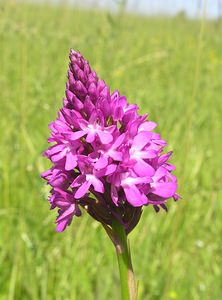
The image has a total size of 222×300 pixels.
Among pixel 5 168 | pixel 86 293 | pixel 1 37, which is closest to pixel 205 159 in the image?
→ pixel 5 168

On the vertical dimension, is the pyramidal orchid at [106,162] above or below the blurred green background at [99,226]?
above

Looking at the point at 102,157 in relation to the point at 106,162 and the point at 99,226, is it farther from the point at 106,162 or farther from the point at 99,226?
the point at 99,226

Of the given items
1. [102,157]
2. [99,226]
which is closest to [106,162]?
[102,157]

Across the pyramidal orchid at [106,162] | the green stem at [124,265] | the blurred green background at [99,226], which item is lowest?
the blurred green background at [99,226]

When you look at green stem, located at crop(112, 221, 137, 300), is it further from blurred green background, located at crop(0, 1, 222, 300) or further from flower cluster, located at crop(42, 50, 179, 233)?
blurred green background, located at crop(0, 1, 222, 300)

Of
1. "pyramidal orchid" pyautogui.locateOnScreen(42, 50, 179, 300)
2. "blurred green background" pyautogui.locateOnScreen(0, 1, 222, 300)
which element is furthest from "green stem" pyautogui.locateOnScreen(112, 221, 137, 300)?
"blurred green background" pyautogui.locateOnScreen(0, 1, 222, 300)

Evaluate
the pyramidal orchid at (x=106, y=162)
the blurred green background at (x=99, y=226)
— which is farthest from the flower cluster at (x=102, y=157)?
the blurred green background at (x=99, y=226)

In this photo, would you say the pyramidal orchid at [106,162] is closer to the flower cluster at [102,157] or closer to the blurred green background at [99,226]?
the flower cluster at [102,157]

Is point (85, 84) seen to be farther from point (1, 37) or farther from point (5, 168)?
point (1, 37)
